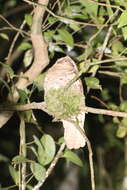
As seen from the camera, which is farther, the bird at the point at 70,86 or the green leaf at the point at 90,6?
the green leaf at the point at 90,6

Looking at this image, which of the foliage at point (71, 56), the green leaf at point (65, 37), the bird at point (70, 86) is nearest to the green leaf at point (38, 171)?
the foliage at point (71, 56)

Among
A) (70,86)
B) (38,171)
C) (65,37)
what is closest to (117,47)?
(65,37)

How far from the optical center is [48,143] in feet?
3.73

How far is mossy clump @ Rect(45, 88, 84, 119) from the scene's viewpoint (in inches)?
38.9

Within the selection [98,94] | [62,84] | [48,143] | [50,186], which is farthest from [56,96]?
[50,186]

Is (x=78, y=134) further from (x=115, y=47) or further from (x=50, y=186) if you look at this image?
(x=50, y=186)

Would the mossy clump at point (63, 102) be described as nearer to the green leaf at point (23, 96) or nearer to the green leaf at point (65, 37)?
the green leaf at point (23, 96)

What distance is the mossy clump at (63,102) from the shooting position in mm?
988

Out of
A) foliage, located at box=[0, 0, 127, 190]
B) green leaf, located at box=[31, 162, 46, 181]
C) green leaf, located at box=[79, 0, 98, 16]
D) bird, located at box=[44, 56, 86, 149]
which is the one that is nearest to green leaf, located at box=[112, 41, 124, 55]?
foliage, located at box=[0, 0, 127, 190]

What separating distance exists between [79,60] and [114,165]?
2.52 meters

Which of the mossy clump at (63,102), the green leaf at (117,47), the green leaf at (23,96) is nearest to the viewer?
the mossy clump at (63,102)

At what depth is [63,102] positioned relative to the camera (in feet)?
3.32

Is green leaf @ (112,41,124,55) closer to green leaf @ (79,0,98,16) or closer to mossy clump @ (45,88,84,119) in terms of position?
green leaf @ (79,0,98,16)

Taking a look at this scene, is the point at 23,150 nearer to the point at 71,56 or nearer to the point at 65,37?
the point at 65,37
